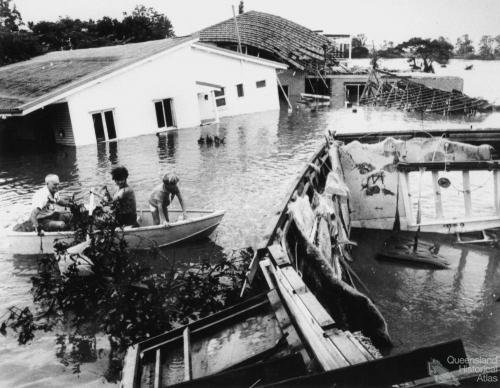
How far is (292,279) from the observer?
3.87 m

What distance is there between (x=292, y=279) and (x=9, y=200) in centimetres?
1225

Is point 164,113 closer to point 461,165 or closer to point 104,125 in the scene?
point 104,125

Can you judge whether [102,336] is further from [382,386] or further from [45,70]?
[45,70]

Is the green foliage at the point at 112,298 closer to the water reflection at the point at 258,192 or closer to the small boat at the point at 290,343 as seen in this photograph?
the water reflection at the point at 258,192

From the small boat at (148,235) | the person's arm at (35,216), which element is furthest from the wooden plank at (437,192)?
the person's arm at (35,216)

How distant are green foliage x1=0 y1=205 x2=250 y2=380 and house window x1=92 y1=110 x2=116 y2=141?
15113 millimetres

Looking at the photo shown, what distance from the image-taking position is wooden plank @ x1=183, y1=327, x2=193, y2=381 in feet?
11.8

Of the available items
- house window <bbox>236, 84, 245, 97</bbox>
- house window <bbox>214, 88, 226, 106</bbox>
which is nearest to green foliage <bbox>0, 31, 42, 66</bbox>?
house window <bbox>214, 88, 226, 106</bbox>

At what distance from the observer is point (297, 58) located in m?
32.7

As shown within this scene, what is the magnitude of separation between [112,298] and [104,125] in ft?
54.7

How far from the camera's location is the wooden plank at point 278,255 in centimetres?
426

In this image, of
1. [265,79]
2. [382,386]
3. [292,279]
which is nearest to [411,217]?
[292,279]

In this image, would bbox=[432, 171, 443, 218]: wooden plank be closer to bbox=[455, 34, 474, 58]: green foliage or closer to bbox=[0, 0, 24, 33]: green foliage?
bbox=[455, 34, 474, 58]: green foliage

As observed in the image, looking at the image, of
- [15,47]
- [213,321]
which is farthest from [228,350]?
[15,47]
